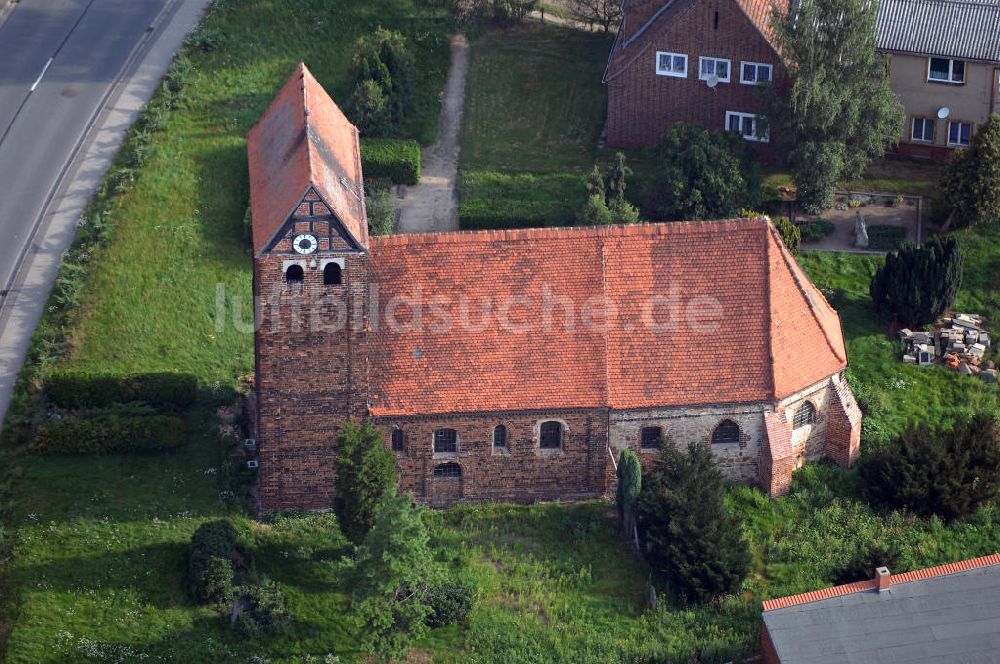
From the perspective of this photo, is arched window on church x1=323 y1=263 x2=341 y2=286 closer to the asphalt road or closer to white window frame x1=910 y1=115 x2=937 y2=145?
the asphalt road

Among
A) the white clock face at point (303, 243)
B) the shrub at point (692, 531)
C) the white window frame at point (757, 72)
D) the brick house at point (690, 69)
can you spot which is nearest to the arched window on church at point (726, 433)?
the shrub at point (692, 531)

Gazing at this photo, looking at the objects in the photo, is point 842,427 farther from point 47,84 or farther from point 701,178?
point 47,84

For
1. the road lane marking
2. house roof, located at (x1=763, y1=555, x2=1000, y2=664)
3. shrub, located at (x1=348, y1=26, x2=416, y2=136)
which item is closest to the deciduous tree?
shrub, located at (x1=348, y1=26, x2=416, y2=136)

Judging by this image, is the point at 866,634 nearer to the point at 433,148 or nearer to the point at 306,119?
the point at 306,119

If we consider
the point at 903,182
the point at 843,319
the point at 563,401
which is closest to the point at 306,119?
the point at 563,401

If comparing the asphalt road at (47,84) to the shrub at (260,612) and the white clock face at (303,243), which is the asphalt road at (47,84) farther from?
the shrub at (260,612)

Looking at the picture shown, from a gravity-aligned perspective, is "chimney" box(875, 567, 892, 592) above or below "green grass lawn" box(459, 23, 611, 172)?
below

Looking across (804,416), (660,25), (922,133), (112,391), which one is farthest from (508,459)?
(922,133)
